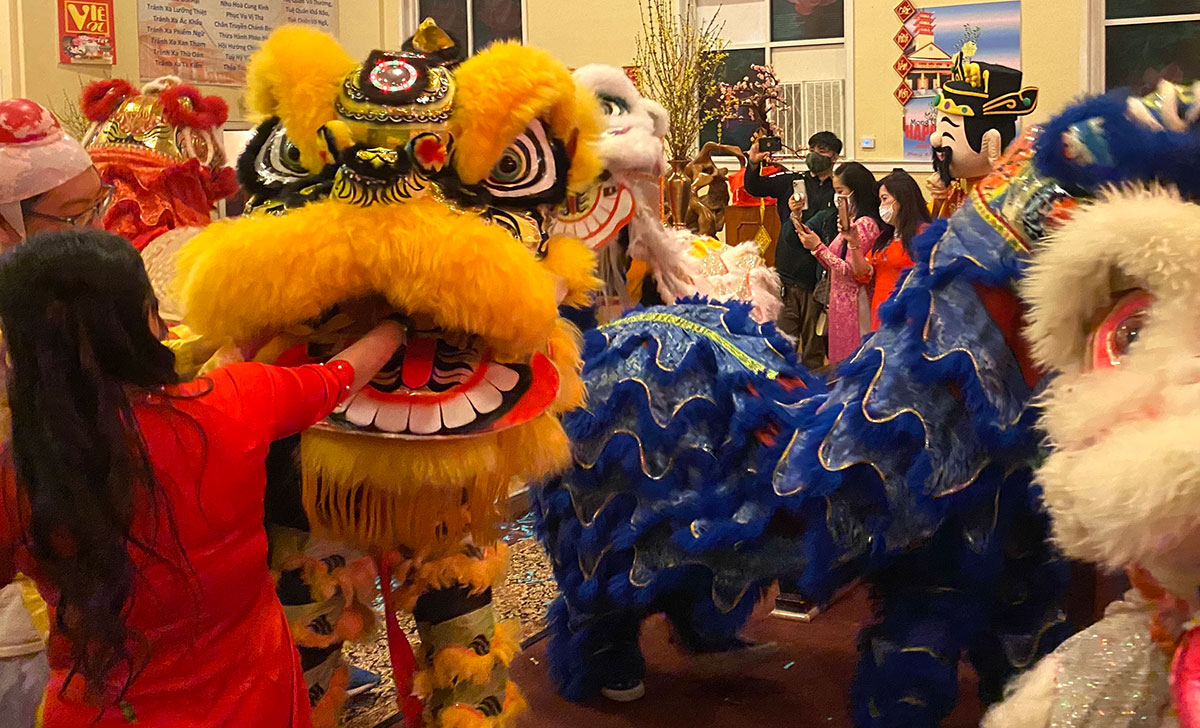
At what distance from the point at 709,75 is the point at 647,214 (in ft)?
11.3

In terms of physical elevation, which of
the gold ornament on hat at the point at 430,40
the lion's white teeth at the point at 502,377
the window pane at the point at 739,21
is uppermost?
the window pane at the point at 739,21

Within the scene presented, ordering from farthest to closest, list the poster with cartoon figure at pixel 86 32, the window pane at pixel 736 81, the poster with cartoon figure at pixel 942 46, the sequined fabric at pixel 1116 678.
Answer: the window pane at pixel 736 81 → the poster with cartoon figure at pixel 942 46 → the poster with cartoon figure at pixel 86 32 → the sequined fabric at pixel 1116 678

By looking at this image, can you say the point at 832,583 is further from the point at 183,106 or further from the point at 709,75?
the point at 709,75

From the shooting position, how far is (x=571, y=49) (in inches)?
365

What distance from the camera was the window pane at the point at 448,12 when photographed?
969 cm

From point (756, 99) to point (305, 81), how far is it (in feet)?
18.3

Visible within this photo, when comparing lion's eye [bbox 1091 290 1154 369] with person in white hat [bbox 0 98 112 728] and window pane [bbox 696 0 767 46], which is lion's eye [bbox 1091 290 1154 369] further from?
window pane [bbox 696 0 767 46]

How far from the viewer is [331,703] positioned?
2.00 meters

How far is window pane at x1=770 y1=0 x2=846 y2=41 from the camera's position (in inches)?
330

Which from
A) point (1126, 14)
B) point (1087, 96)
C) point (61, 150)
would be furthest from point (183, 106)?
point (1126, 14)

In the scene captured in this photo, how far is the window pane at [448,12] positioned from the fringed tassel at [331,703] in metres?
8.28

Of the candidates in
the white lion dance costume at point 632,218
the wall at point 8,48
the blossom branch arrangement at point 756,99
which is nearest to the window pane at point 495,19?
the blossom branch arrangement at point 756,99

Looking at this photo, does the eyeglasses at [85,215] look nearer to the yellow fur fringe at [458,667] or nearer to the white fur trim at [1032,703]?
the yellow fur fringe at [458,667]

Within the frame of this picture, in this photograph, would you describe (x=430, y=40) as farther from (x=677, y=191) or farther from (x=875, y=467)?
(x=677, y=191)
